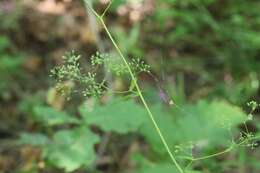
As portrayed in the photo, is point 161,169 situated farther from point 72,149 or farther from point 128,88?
point 128,88

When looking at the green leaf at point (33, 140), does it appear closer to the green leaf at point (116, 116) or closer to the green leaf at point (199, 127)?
the green leaf at point (116, 116)

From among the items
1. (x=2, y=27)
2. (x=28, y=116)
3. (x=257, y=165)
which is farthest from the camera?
(x=2, y=27)

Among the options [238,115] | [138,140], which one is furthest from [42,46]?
[238,115]

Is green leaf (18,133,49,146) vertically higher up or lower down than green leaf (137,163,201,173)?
higher up

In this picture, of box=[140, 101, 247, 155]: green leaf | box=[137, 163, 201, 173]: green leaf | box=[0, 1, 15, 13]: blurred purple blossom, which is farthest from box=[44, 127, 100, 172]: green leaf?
box=[0, 1, 15, 13]: blurred purple blossom

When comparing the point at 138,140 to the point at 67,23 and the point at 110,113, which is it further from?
the point at 67,23

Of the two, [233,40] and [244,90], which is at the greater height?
[233,40]

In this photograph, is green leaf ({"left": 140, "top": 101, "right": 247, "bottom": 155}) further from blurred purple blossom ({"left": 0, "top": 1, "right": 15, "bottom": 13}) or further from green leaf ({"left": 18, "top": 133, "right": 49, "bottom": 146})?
blurred purple blossom ({"left": 0, "top": 1, "right": 15, "bottom": 13})

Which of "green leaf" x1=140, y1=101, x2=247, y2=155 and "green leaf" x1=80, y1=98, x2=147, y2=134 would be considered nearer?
"green leaf" x1=80, y1=98, x2=147, y2=134
